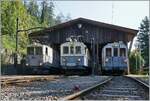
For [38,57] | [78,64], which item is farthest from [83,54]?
[38,57]

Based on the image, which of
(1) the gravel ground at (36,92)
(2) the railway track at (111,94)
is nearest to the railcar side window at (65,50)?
(1) the gravel ground at (36,92)

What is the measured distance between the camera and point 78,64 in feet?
108

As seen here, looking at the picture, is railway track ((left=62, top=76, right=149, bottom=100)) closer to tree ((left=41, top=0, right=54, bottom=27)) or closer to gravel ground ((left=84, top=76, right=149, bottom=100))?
gravel ground ((left=84, top=76, right=149, bottom=100))

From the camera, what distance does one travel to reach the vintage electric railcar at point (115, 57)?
1309 inches

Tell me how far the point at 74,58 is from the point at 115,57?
10.9 ft

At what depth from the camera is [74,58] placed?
110ft

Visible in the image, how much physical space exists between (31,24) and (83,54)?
3519cm

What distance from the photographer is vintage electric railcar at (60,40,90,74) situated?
33.3 m

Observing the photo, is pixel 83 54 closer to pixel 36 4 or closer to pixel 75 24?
pixel 75 24

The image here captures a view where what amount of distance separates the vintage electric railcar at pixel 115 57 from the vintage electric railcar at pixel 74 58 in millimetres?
1810

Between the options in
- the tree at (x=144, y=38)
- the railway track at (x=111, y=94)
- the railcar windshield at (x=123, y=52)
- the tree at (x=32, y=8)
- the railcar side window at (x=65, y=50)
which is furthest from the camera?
the tree at (x=32, y=8)

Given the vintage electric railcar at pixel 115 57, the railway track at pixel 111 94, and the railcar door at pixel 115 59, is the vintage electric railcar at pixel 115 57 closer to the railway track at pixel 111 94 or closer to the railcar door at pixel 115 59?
the railcar door at pixel 115 59

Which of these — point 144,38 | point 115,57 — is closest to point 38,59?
point 115,57

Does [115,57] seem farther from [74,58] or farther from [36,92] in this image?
[36,92]
